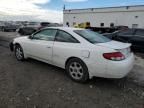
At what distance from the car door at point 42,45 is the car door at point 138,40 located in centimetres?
539

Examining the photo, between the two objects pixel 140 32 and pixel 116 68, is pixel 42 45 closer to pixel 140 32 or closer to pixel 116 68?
pixel 116 68

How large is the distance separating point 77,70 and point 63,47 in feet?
2.46

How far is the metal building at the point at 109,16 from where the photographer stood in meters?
34.0

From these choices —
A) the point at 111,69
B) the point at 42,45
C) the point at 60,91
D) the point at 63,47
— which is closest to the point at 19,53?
the point at 42,45

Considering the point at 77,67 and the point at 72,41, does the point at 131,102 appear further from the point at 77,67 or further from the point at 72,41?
the point at 72,41

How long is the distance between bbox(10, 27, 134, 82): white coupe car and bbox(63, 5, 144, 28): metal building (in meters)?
31.9

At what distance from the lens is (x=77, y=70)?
436cm

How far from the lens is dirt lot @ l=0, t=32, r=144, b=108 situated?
3.41 metres

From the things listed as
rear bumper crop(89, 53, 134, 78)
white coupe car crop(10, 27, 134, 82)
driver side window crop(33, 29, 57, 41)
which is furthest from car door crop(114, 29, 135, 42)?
rear bumper crop(89, 53, 134, 78)

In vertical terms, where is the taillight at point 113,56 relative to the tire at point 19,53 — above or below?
above

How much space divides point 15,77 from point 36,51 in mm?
1124

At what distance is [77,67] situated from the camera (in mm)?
4344

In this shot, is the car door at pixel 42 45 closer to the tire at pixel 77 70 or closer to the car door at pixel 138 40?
the tire at pixel 77 70

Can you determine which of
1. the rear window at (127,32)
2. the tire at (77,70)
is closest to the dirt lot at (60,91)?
the tire at (77,70)
